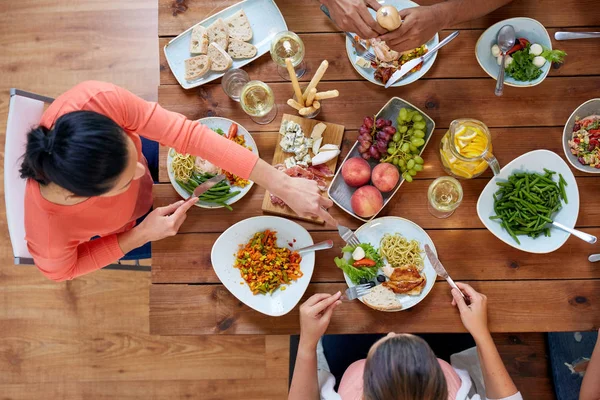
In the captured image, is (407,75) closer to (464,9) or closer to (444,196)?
(464,9)

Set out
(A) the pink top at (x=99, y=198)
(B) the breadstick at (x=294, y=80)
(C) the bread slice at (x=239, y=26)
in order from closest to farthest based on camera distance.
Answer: (A) the pink top at (x=99, y=198) < (B) the breadstick at (x=294, y=80) < (C) the bread slice at (x=239, y=26)

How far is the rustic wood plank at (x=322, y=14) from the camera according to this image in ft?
5.59

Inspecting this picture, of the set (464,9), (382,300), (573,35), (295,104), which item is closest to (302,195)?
(295,104)

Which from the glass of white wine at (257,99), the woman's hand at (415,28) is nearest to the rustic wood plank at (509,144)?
the glass of white wine at (257,99)

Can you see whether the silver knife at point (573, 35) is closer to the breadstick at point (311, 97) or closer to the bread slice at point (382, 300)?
the breadstick at point (311, 97)

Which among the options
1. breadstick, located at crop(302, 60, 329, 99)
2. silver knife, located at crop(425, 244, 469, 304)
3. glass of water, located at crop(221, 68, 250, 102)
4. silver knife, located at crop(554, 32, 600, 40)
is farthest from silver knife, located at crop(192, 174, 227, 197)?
silver knife, located at crop(554, 32, 600, 40)

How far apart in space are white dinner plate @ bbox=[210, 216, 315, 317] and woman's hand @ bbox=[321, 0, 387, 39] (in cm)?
67

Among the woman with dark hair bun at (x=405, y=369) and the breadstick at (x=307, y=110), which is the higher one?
the breadstick at (x=307, y=110)

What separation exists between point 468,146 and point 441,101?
8.7 inches

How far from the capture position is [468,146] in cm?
158

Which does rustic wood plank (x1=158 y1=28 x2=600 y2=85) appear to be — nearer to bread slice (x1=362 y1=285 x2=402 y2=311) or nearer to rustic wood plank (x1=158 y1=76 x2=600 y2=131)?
rustic wood plank (x1=158 y1=76 x2=600 y2=131)

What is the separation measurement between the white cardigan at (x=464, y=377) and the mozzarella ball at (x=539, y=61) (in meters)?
1.06

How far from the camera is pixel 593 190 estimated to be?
1.65 m

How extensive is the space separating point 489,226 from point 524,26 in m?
0.70
